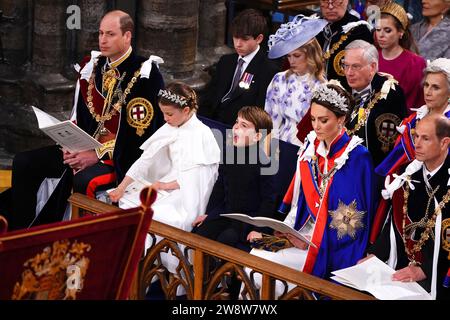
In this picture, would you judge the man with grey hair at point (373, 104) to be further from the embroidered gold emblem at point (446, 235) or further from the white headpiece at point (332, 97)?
the embroidered gold emblem at point (446, 235)

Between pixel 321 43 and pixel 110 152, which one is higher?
pixel 321 43

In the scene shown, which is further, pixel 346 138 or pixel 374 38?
pixel 374 38

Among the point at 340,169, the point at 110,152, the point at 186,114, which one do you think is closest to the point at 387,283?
the point at 340,169

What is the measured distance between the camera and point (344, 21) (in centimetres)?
802

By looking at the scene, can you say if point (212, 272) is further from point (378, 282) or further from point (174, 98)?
point (174, 98)

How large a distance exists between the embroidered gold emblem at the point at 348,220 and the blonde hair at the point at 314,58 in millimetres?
1457

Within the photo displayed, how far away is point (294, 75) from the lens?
759 centimetres

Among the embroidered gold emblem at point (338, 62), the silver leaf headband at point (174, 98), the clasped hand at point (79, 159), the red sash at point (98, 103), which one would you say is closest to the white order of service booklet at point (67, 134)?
the clasped hand at point (79, 159)

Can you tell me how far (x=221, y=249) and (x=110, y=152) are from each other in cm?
226

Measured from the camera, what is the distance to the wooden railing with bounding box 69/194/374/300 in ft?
17.2

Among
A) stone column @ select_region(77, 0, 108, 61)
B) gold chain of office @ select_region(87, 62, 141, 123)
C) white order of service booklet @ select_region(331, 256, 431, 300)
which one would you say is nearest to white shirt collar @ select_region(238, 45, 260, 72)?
gold chain of office @ select_region(87, 62, 141, 123)

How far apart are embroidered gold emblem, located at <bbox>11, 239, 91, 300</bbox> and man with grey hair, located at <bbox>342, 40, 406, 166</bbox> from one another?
3.02 m

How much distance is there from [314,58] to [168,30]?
229cm

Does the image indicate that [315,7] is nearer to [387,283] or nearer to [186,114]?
[186,114]
